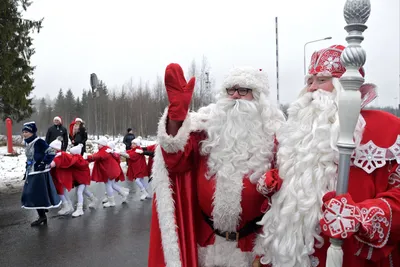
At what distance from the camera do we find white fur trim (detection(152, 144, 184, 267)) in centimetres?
252

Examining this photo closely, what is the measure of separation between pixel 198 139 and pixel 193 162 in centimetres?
19

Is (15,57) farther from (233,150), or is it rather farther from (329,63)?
(329,63)

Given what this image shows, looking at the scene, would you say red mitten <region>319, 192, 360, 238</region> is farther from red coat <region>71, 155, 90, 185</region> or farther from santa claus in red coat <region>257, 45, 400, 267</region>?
red coat <region>71, 155, 90, 185</region>

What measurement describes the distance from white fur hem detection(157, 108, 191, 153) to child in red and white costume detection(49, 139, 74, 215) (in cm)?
532

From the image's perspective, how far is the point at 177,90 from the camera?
2.39 meters

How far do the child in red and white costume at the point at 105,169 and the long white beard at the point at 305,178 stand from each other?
6338 mm

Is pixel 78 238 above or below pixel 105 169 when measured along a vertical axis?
below

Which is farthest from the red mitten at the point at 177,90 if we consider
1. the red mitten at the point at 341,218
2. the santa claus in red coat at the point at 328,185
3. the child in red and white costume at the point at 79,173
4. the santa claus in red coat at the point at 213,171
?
the child in red and white costume at the point at 79,173

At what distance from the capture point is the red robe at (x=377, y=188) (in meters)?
1.61

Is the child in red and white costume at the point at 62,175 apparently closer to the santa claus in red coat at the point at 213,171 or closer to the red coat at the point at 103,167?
the red coat at the point at 103,167

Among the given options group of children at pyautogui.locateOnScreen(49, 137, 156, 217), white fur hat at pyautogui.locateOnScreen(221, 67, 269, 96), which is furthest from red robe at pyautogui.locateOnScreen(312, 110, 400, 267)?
group of children at pyautogui.locateOnScreen(49, 137, 156, 217)

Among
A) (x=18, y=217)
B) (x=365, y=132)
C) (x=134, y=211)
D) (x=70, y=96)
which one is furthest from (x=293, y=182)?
(x=70, y=96)

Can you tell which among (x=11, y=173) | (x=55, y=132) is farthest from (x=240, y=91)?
(x=11, y=173)

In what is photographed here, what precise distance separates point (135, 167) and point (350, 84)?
7.91m
